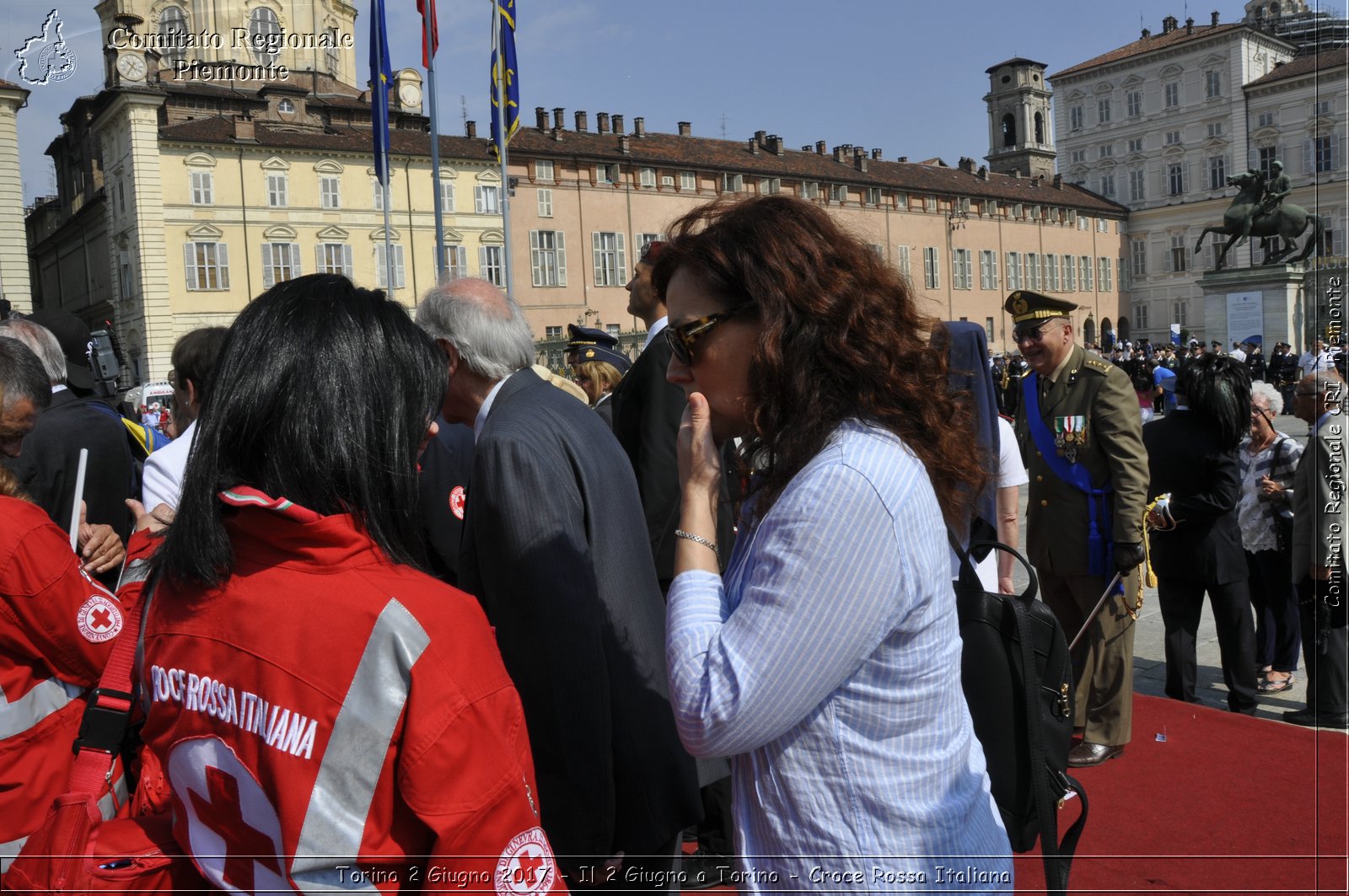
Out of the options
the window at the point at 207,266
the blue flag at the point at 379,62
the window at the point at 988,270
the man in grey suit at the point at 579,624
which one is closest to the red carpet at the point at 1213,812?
the man in grey suit at the point at 579,624

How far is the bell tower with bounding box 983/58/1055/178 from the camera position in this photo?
6969cm

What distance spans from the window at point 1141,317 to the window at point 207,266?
5484cm

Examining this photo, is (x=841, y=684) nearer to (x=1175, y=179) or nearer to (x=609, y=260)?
(x=609, y=260)

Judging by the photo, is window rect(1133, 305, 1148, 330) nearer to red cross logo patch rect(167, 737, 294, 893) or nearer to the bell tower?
the bell tower

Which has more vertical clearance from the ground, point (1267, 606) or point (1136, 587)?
point (1136, 587)

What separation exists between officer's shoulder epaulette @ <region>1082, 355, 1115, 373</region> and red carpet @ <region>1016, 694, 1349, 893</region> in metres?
1.74

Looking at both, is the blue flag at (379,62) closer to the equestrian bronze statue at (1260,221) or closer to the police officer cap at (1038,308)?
the police officer cap at (1038,308)

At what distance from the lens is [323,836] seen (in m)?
1.18

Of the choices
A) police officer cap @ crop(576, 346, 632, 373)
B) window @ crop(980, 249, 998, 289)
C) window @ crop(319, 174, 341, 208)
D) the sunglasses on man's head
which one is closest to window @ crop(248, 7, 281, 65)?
window @ crop(319, 174, 341, 208)

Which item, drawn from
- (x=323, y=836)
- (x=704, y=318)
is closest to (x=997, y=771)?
(x=704, y=318)

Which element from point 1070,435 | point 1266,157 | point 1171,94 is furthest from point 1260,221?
point 1171,94

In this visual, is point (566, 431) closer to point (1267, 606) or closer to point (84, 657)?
point (84, 657)

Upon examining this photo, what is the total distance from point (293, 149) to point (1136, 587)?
4053cm

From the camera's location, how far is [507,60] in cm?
1405
